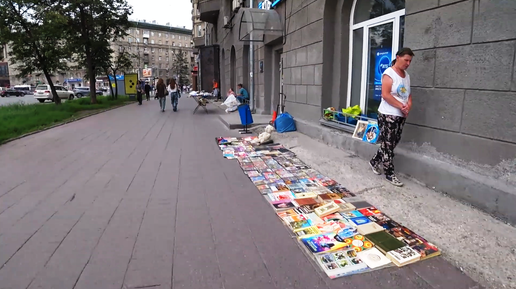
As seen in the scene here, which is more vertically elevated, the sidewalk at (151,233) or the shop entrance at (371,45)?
the shop entrance at (371,45)

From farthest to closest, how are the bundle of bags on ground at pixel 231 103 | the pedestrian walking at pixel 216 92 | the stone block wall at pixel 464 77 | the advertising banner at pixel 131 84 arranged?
the advertising banner at pixel 131 84 < the pedestrian walking at pixel 216 92 < the bundle of bags on ground at pixel 231 103 < the stone block wall at pixel 464 77

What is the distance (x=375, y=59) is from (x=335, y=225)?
163 inches

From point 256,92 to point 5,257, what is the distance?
475 inches

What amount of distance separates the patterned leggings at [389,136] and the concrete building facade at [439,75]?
1.05 feet

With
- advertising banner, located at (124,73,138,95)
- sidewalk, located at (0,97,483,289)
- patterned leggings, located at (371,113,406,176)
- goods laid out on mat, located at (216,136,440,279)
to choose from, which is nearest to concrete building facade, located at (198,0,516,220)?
patterned leggings, located at (371,113,406,176)

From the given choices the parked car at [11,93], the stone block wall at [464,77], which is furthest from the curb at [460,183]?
the parked car at [11,93]

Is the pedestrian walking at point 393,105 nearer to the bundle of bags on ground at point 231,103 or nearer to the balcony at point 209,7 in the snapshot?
the bundle of bags on ground at point 231,103

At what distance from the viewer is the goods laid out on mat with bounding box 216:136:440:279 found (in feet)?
9.10

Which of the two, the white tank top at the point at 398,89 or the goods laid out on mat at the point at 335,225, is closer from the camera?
the goods laid out on mat at the point at 335,225

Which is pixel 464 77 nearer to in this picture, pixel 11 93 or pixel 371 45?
pixel 371 45

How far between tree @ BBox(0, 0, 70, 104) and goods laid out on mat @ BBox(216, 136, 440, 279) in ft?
49.2

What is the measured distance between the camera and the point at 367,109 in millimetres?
6742

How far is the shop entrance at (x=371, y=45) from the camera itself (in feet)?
19.0

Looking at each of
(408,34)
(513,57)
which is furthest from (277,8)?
(513,57)
